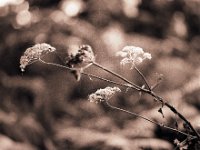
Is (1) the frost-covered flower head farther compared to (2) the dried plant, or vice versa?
(1) the frost-covered flower head

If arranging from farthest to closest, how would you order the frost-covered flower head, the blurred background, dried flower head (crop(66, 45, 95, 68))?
1. the blurred background
2. the frost-covered flower head
3. dried flower head (crop(66, 45, 95, 68))

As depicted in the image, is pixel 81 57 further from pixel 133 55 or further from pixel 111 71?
pixel 133 55

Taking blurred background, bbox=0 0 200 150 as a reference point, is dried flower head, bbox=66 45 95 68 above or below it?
below

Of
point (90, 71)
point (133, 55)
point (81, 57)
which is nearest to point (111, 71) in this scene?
point (81, 57)

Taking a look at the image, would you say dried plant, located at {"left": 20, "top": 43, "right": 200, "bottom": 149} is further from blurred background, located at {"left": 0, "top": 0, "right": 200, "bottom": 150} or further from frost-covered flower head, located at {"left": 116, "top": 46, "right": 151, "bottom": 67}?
blurred background, located at {"left": 0, "top": 0, "right": 200, "bottom": 150}

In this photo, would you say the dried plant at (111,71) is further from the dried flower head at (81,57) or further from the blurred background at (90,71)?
the blurred background at (90,71)

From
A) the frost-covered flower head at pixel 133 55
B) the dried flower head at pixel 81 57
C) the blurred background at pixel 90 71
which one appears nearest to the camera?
the dried flower head at pixel 81 57

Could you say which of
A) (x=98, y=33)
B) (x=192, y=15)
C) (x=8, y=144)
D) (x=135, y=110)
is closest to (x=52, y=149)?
(x=8, y=144)

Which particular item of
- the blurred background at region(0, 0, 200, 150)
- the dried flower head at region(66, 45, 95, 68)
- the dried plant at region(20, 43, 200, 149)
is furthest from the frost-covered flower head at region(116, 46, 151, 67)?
the blurred background at region(0, 0, 200, 150)

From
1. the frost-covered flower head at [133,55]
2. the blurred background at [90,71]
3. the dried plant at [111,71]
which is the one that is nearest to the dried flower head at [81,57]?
the dried plant at [111,71]
